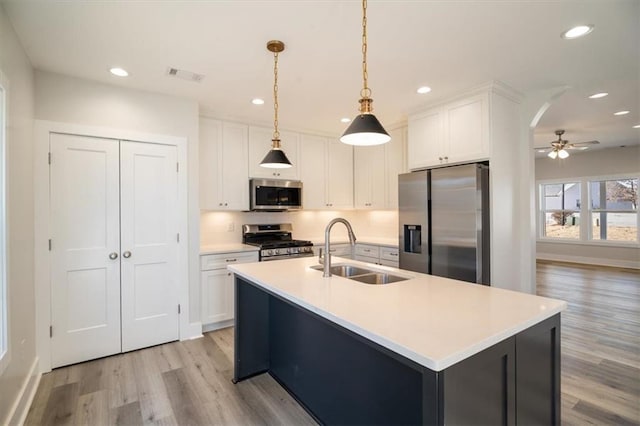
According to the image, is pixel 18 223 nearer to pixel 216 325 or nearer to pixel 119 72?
pixel 119 72

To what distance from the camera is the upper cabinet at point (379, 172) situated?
4473 mm

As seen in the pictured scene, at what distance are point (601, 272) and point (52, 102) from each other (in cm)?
901

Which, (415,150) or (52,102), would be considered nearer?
(52,102)

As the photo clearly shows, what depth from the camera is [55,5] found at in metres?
1.89

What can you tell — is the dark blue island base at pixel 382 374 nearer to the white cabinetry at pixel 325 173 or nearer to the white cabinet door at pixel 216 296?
the white cabinet door at pixel 216 296

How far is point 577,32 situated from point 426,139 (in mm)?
1618

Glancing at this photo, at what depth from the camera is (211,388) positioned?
2.46 m

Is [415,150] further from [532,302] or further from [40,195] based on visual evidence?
[40,195]

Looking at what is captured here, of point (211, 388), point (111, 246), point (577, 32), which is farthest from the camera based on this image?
point (111, 246)

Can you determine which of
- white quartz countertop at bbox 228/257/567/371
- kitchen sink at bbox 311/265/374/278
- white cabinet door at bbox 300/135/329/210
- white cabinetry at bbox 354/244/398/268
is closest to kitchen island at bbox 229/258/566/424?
white quartz countertop at bbox 228/257/567/371

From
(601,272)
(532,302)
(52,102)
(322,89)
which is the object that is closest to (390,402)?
(532,302)

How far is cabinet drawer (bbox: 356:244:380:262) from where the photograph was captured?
441 cm

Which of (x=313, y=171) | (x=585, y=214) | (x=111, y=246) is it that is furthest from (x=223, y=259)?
(x=585, y=214)

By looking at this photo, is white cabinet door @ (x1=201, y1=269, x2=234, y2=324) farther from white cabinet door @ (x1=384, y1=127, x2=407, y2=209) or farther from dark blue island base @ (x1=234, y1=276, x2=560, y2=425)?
white cabinet door @ (x1=384, y1=127, x2=407, y2=209)
